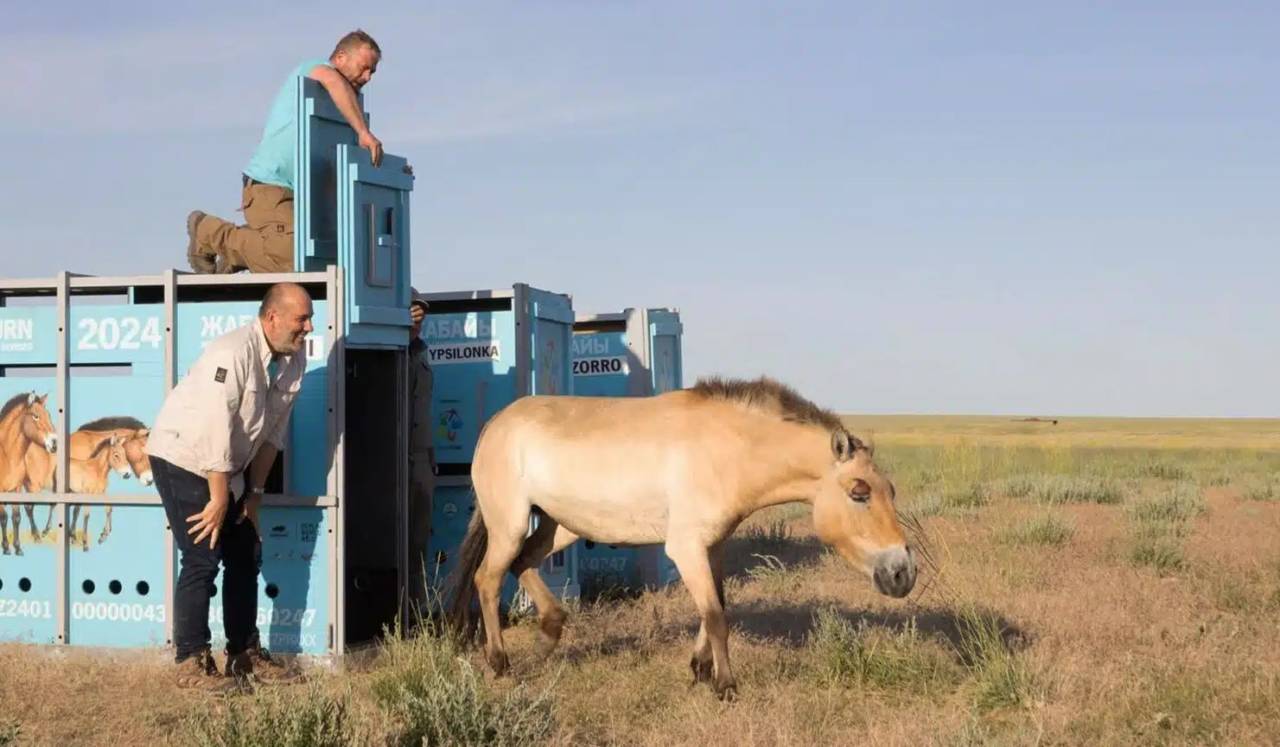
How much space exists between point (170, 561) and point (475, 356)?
2962 millimetres

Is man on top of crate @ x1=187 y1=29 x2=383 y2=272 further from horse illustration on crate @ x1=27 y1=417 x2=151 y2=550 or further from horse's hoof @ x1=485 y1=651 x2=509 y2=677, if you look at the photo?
horse's hoof @ x1=485 y1=651 x2=509 y2=677

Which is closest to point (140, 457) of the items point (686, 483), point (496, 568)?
point (496, 568)

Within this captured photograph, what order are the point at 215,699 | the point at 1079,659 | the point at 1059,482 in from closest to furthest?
the point at 215,699 → the point at 1079,659 → the point at 1059,482

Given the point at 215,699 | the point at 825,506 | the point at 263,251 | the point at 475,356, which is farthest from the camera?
the point at 475,356

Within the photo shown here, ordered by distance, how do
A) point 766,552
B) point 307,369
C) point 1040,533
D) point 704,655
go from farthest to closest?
point 766,552 < point 1040,533 < point 307,369 < point 704,655

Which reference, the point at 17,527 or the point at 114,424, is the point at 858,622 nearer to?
the point at 114,424

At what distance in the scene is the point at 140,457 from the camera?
9664mm

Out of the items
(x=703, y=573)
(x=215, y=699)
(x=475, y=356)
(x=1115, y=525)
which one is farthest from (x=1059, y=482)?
(x=215, y=699)

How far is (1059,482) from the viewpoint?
24.0 meters

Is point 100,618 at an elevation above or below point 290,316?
below

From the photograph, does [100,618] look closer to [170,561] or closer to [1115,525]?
[170,561]

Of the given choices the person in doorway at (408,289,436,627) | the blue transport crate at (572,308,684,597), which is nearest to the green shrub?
the person in doorway at (408,289,436,627)

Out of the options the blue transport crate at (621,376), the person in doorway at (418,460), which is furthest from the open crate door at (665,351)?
the person in doorway at (418,460)

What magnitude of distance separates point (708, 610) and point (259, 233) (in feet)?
13.9
